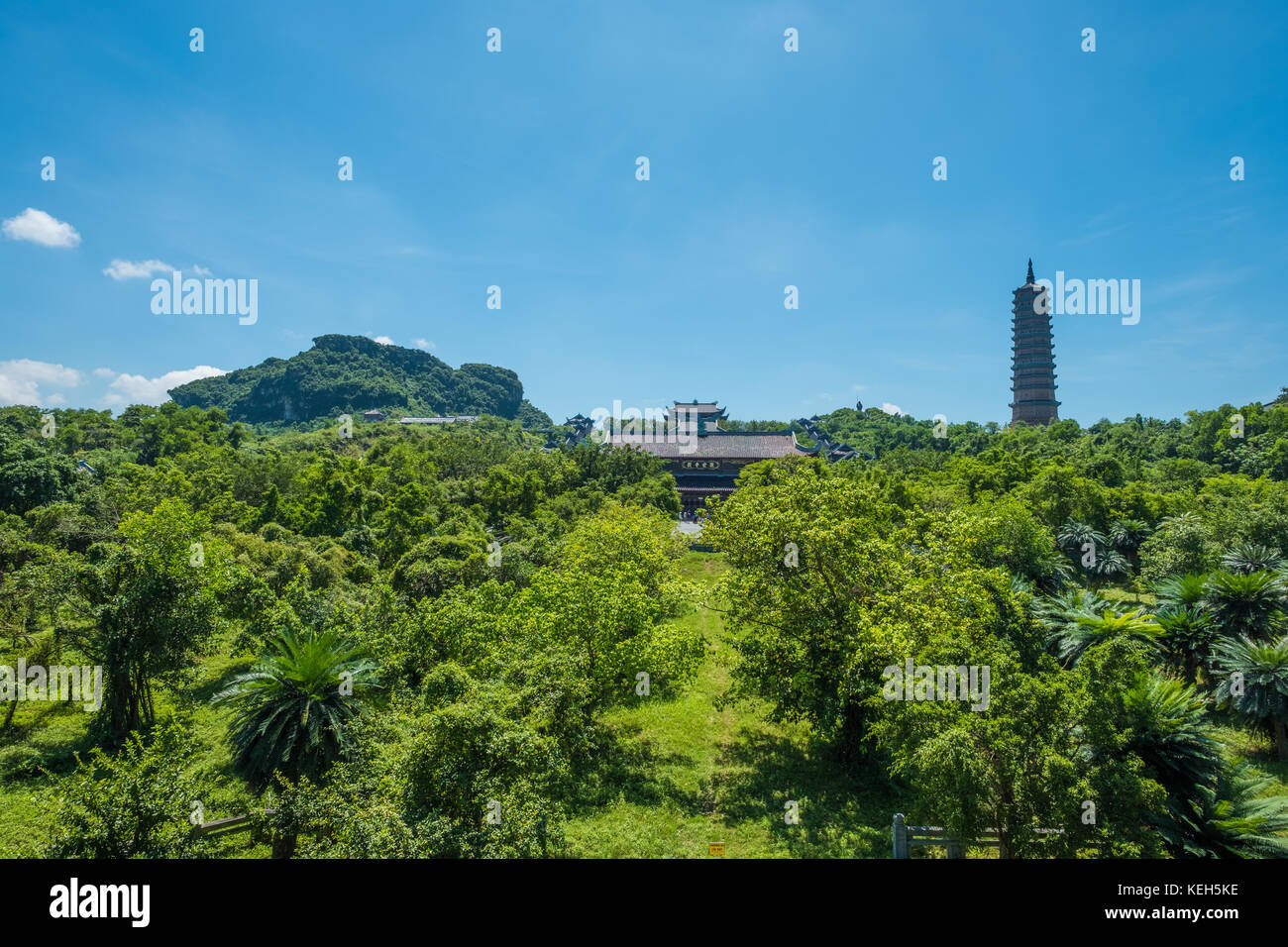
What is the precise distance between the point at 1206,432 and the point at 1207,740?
64132 millimetres

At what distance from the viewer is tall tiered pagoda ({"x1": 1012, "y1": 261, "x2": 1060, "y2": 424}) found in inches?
3888

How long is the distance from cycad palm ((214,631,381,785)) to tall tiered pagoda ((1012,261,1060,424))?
353 ft

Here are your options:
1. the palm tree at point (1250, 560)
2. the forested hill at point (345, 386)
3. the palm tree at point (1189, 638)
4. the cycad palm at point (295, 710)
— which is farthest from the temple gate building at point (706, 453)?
the forested hill at point (345, 386)

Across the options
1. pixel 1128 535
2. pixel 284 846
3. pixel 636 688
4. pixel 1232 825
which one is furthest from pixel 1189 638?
pixel 284 846

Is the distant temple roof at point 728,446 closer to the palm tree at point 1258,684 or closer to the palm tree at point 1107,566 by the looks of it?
the palm tree at point 1107,566

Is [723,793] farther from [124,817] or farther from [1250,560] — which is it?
[1250,560]

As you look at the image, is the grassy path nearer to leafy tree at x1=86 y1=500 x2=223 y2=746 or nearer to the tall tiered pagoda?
leafy tree at x1=86 y1=500 x2=223 y2=746

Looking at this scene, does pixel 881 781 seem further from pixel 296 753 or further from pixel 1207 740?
pixel 296 753

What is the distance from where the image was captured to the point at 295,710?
44.4 feet

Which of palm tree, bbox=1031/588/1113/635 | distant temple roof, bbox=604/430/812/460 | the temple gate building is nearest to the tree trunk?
palm tree, bbox=1031/588/1113/635

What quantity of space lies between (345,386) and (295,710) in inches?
6195

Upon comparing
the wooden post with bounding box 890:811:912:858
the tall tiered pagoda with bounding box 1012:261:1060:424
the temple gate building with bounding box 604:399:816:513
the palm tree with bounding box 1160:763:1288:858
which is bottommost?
the wooden post with bounding box 890:811:912:858

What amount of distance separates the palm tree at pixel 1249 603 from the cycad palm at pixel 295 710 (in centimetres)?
2491
